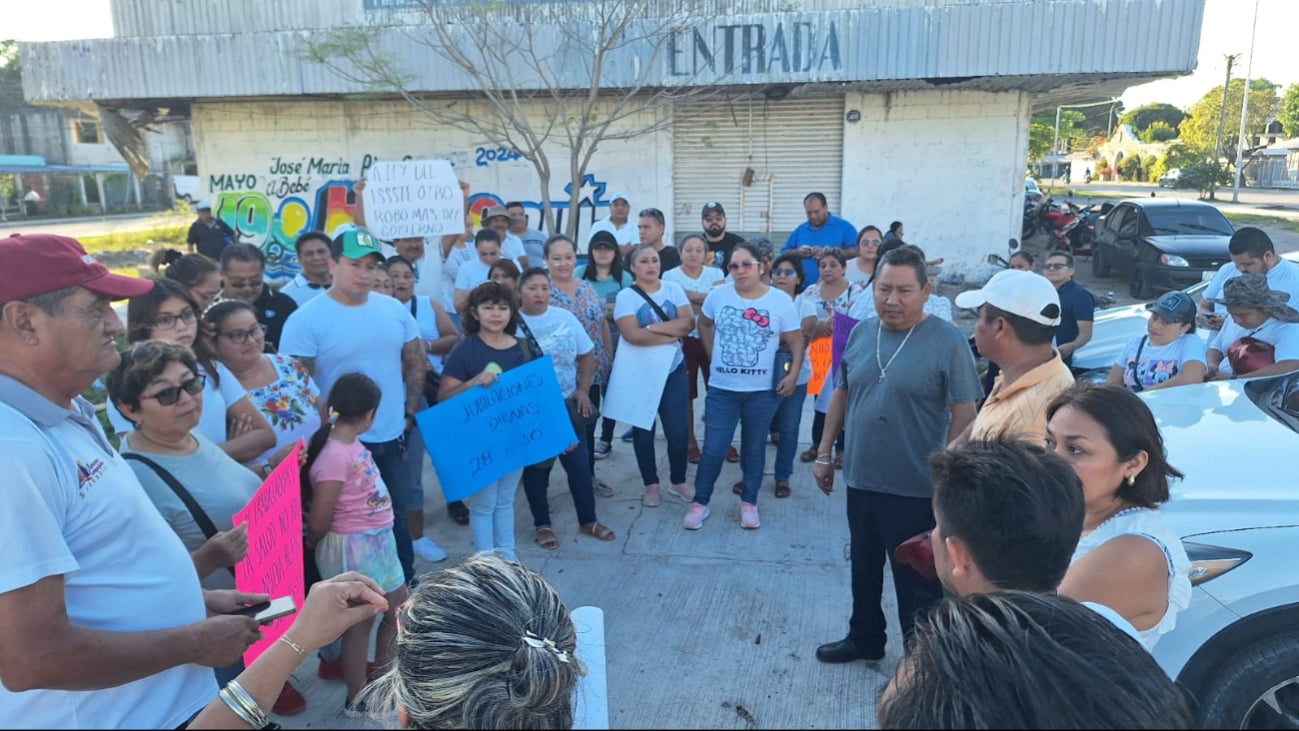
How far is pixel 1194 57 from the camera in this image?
1042 cm

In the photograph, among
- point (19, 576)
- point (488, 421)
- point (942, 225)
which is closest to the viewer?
point (19, 576)

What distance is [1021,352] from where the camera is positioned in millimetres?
2889

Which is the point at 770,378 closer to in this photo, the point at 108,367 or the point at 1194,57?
the point at 108,367

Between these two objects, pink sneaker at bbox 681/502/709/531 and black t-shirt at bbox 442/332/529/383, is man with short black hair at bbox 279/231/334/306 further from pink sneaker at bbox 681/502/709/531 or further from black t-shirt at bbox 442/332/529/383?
pink sneaker at bbox 681/502/709/531

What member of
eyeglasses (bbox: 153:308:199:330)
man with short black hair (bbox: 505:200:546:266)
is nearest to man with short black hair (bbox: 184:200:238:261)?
man with short black hair (bbox: 505:200:546:266)

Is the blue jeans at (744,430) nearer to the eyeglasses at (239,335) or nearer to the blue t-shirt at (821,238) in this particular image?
the eyeglasses at (239,335)

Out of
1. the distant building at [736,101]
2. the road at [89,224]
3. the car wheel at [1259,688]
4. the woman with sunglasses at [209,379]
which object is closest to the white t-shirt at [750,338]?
the woman with sunglasses at [209,379]

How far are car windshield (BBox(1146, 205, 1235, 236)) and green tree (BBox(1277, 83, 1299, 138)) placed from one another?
54588 millimetres

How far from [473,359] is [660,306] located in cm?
151

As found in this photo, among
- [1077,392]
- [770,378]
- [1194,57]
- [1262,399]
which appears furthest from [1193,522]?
[1194,57]

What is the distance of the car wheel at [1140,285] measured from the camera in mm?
12523

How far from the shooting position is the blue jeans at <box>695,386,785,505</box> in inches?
193

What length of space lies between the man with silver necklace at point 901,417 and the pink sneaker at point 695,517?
64.1 inches

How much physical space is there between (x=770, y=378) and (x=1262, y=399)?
245 centimetres
